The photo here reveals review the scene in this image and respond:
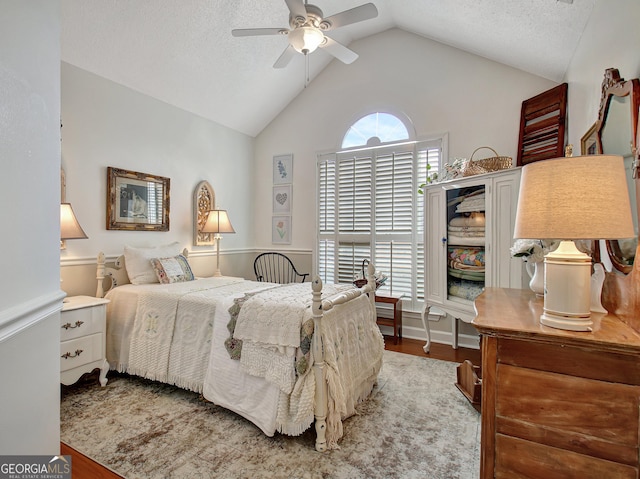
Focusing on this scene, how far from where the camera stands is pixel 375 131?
13.9 feet

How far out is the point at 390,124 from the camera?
4168 millimetres

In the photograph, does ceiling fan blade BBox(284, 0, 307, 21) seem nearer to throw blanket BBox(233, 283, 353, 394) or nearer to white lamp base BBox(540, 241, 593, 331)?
throw blanket BBox(233, 283, 353, 394)

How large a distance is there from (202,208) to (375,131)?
2.43 metres

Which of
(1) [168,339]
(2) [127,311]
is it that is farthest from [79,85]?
(1) [168,339]

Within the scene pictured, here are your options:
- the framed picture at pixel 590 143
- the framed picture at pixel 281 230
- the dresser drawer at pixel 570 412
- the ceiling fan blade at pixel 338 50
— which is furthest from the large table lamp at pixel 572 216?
the framed picture at pixel 281 230

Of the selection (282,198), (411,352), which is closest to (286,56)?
(282,198)

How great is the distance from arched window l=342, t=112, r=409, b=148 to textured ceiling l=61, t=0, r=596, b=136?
975 millimetres

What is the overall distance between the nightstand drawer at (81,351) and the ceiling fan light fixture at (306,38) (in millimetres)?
2721

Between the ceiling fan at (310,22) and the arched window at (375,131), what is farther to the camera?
the arched window at (375,131)

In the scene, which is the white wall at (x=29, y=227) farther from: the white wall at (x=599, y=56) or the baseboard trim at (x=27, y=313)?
the white wall at (x=599, y=56)

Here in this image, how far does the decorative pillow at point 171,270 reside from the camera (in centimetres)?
322

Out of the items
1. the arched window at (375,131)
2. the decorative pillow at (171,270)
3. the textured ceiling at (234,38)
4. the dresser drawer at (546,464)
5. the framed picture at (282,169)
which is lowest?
the dresser drawer at (546,464)

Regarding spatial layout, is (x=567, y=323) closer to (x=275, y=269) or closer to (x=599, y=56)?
(x=599, y=56)

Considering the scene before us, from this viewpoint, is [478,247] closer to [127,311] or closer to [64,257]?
[127,311]
